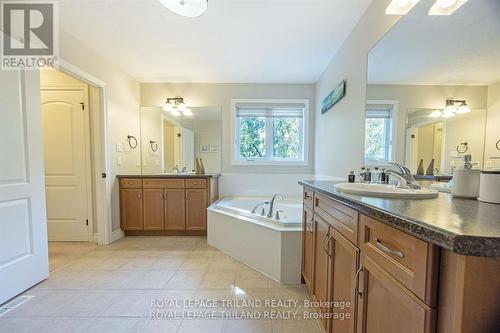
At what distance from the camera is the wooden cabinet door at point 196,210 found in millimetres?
3133

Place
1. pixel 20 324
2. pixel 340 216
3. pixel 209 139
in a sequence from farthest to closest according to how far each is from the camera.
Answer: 1. pixel 209 139
2. pixel 20 324
3. pixel 340 216

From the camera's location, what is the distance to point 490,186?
2.85 feet

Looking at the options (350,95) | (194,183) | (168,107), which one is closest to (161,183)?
(194,183)

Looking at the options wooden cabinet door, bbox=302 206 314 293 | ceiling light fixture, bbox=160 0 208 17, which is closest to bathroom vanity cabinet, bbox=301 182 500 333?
wooden cabinet door, bbox=302 206 314 293

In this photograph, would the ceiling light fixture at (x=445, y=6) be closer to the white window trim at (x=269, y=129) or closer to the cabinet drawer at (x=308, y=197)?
the cabinet drawer at (x=308, y=197)

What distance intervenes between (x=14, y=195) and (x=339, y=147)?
2.93m

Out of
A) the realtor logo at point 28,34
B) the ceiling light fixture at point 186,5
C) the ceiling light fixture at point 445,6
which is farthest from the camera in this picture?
the realtor logo at point 28,34

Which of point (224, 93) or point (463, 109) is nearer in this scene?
point (463, 109)

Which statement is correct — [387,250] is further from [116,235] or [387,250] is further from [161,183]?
[116,235]

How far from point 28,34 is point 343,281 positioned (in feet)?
9.56

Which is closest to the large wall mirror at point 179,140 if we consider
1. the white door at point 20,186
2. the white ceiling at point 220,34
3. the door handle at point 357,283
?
the white ceiling at point 220,34

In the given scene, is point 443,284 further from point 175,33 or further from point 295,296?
point 175,33

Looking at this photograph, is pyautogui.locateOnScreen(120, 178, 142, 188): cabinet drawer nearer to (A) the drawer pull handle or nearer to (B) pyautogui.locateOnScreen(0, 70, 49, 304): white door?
(B) pyautogui.locateOnScreen(0, 70, 49, 304): white door

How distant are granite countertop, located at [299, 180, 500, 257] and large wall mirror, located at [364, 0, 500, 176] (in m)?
0.39
